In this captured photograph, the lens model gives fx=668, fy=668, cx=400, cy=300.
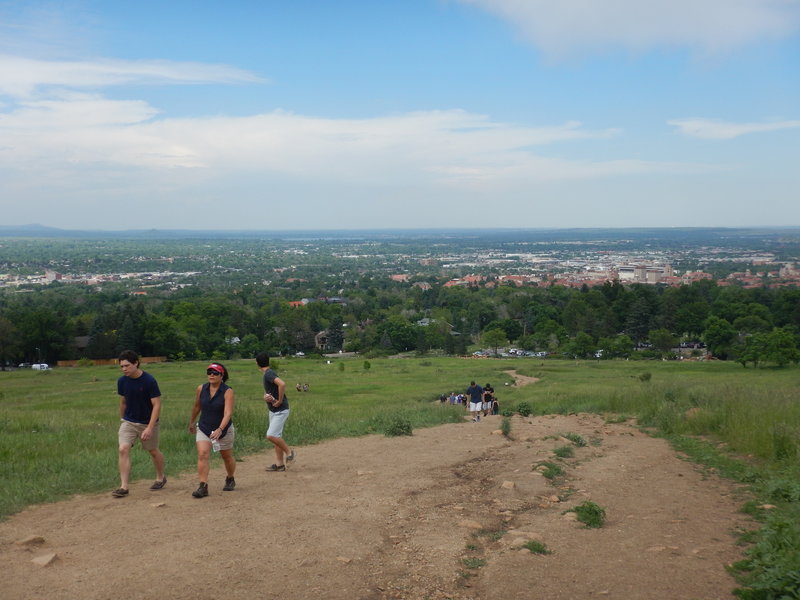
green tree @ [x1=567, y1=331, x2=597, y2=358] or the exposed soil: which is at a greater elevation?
the exposed soil

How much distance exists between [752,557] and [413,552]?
319 centimetres

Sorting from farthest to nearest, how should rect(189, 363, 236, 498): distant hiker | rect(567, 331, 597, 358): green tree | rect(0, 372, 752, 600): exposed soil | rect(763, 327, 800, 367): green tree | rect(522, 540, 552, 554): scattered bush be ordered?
rect(567, 331, 597, 358): green tree, rect(763, 327, 800, 367): green tree, rect(189, 363, 236, 498): distant hiker, rect(522, 540, 552, 554): scattered bush, rect(0, 372, 752, 600): exposed soil

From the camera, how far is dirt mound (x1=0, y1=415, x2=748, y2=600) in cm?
570

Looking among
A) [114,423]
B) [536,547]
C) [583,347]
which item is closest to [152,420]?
[536,547]

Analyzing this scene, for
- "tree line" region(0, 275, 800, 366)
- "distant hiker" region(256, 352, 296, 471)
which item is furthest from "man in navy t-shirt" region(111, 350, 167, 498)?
"tree line" region(0, 275, 800, 366)

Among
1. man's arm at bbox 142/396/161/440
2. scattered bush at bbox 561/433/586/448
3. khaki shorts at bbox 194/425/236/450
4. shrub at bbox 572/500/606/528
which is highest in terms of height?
man's arm at bbox 142/396/161/440

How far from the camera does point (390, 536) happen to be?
22.9 ft

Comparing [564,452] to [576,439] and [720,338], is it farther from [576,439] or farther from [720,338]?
[720,338]

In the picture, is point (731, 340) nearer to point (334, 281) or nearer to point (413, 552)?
point (413, 552)

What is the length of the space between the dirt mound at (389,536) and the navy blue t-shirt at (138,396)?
39.3 inches

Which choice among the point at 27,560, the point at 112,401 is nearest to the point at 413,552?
the point at 27,560

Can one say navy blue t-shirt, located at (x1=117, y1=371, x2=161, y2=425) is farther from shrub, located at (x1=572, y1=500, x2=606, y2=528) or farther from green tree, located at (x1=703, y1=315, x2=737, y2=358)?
green tree, located at (x1=703, y1=315, x2=737, y2=358)

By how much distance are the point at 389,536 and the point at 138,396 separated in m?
3.80

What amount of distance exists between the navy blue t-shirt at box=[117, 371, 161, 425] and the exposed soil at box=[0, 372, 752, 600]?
99 centimetres
